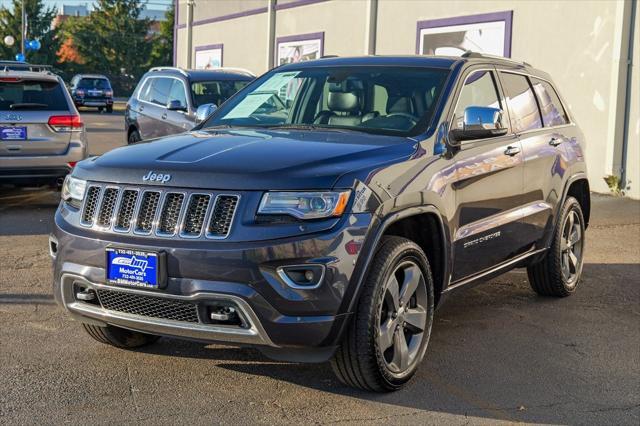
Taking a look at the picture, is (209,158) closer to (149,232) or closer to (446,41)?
(149,232)

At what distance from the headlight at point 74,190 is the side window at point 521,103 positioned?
10.2 ft

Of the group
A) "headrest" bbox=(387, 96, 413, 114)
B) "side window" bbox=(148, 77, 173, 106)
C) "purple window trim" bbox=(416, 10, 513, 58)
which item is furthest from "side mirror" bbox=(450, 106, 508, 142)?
"purple window trim" bbox=(416, 10, 513, 58)

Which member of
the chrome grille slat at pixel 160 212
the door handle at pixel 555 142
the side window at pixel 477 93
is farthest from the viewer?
the door handle at pixel 555 142

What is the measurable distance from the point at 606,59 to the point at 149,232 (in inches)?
→ 445

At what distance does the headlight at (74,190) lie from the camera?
490 centimetres

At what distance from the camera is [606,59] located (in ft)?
46.2

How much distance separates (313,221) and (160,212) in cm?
79

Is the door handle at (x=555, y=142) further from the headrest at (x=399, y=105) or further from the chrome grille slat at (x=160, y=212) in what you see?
the chrome grille slat at (x=160, y=212)

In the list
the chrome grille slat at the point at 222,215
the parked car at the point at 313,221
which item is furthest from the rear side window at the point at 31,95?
the chrome grille slat at the point at 222,215

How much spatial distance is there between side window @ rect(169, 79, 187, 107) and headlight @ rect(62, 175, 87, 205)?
313 inches

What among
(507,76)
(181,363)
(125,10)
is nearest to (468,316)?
(507,76)

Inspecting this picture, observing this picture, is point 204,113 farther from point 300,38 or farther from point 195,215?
point 300,38

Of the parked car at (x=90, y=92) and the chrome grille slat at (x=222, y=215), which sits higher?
the parked car at (x=90, y=92)

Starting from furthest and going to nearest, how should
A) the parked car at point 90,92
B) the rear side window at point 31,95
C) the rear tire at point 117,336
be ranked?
the parked car at point 90,92 → the rear side window at point 31,95 → the rear tire at point 117,336
